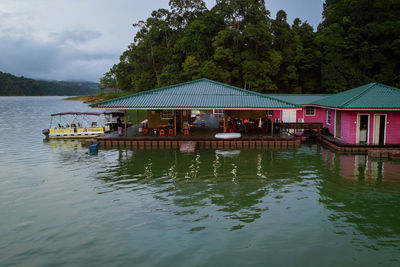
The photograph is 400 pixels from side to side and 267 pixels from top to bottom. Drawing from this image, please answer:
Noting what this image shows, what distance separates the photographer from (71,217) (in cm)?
1090

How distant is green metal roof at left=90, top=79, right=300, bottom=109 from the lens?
25.0 meters

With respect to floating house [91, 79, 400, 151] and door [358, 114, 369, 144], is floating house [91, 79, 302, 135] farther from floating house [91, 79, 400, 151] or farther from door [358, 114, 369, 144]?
door [358, 114, 369, 144]

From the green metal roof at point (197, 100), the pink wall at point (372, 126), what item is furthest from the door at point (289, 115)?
the pink wall at point (372, 126)

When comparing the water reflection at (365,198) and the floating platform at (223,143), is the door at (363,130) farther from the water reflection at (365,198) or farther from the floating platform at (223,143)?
the floating platform at (223,143)

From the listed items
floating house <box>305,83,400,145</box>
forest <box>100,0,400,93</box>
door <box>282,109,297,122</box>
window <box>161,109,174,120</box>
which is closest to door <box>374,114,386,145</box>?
floating house <box>305,83,400,145</box>

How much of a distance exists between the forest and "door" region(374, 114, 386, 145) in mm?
36196

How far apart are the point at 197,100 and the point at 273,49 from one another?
45.1m

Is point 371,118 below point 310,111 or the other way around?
below

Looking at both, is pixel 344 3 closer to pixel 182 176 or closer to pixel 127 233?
pixel 182 176

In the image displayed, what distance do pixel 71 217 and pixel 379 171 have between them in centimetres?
1702

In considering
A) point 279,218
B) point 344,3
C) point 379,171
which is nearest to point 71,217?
point 279,218

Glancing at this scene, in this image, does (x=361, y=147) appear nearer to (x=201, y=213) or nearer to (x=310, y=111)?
(x=310, y=111)

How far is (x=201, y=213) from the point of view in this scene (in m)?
11.1

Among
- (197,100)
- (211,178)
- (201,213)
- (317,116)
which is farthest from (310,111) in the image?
(201,213)
